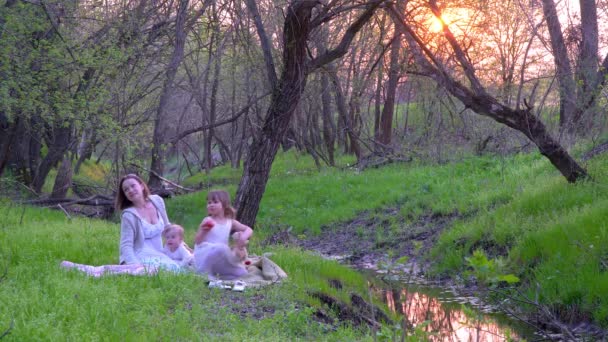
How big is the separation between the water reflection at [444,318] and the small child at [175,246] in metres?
2.69

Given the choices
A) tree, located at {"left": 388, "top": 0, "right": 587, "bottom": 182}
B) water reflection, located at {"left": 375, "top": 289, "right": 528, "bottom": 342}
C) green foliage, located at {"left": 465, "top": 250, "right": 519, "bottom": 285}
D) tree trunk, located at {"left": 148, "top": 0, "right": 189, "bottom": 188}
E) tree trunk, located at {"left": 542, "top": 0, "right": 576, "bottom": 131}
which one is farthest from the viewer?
tree trunk, located at {"left": 542, "top": 0, "right": 576, "bottom": 131}

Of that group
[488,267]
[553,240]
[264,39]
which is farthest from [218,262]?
[264,39]

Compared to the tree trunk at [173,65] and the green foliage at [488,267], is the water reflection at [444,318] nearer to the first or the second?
the green foliage at [488,267]

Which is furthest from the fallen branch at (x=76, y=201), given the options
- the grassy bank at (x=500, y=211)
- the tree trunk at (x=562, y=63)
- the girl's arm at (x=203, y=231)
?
the tree trunk at (x=562, y=63)

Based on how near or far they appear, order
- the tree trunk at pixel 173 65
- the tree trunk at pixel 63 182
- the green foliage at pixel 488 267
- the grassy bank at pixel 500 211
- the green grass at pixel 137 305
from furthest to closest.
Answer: the tree trunk at pixel 63 182 → the tree trunk at pixel 173 65 → the grassy bank at pixel 500 211 → the green grass at pixel 137 305 → the green foliage at pixel 488 267

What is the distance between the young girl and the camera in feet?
27.9

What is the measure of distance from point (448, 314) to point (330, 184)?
35.1 ft

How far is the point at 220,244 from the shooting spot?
855 centimetres

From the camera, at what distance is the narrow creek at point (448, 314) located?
7777 mm

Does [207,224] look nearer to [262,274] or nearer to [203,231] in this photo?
[203,231]

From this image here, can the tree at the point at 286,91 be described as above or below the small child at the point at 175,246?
above

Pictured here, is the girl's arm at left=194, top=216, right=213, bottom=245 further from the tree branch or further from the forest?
the tree branch

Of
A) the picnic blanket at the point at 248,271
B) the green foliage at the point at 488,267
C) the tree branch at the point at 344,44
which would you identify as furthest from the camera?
Answer: the tree branch at the point at 344,44

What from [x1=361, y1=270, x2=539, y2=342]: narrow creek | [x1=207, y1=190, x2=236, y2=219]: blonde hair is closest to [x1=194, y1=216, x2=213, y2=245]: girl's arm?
[x1=207, y1=190, x2=236, y2=219]: blonde hair
